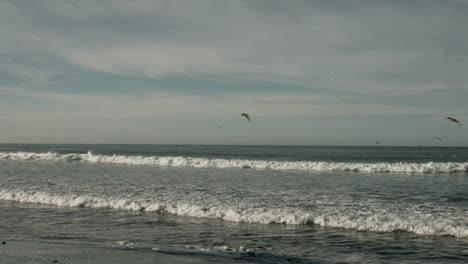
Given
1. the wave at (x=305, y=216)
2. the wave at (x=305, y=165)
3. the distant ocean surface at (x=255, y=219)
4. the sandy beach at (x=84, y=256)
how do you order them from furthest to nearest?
1. the wave at (x=305, y=165)
2. the wave at (x=305, y=216)
3. the distant ocean surface at (x=255, y=219)
4. the sandy beach at (x=84, y=256)

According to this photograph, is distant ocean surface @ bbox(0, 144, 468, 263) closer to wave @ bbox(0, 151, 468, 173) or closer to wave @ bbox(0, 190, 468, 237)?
wave @ bbox(0, 190, 468, 237)

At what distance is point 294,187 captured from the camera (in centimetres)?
2080

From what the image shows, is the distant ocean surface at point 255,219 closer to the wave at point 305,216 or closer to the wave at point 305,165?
the wave at point 305,216

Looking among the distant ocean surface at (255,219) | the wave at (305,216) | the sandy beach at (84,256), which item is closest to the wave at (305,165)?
the distant ocean surface at (255,219)

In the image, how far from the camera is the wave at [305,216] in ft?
37.5

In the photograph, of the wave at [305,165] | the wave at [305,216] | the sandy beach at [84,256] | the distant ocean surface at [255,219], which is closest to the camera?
the sandy beach at [84,256]

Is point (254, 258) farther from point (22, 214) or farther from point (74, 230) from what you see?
point (22, 214)

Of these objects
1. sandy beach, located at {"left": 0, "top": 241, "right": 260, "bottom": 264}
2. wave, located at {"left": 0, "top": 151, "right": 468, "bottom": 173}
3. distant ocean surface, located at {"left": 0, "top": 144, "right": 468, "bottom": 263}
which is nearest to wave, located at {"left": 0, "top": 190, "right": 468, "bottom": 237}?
distant ocean surface, located at {"left": 0, "top": 144, "right": 468, "bottom": 263}

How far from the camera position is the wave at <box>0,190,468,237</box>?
37.5 ft

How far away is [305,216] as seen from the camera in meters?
12.7

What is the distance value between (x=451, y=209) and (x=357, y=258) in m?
7.23

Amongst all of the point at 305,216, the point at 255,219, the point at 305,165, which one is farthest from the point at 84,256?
the point at 305,165

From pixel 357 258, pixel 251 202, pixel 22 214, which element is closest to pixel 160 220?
pixel 251 202

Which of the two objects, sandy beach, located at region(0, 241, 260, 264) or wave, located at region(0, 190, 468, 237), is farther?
wave, located at region(0, 190, 468, 237)
